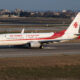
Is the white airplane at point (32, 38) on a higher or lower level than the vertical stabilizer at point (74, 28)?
lower

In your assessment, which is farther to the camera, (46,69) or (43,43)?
(43,43)

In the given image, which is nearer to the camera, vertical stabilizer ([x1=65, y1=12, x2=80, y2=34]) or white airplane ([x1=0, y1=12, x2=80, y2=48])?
white airplane ([x1=0, y1=12, x2=80, y2=48])

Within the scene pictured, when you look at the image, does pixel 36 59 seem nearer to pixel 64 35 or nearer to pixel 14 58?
pixel 14 58

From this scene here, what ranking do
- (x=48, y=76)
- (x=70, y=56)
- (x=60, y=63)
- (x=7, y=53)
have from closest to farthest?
(x=48, y=76)
(x=60, y=63)
(x=70, y=56)
(x=7, y=53)

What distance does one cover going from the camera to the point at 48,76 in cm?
2497

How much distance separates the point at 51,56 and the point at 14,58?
4.69 m

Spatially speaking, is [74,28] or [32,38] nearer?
[32,38]

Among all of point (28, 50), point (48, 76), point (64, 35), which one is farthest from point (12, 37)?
point (48, 76)

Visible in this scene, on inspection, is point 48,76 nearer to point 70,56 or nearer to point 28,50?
point 70,56

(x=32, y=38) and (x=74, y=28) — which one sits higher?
(x=74, y=28)

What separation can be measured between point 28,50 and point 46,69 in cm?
1559

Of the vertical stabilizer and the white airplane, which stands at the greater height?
the vertical stabilizer

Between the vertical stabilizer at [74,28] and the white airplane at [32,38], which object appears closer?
the white airplane at [32,38]

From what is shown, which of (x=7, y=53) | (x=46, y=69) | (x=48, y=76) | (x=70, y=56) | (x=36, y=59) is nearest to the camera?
(x=48, y=76)
